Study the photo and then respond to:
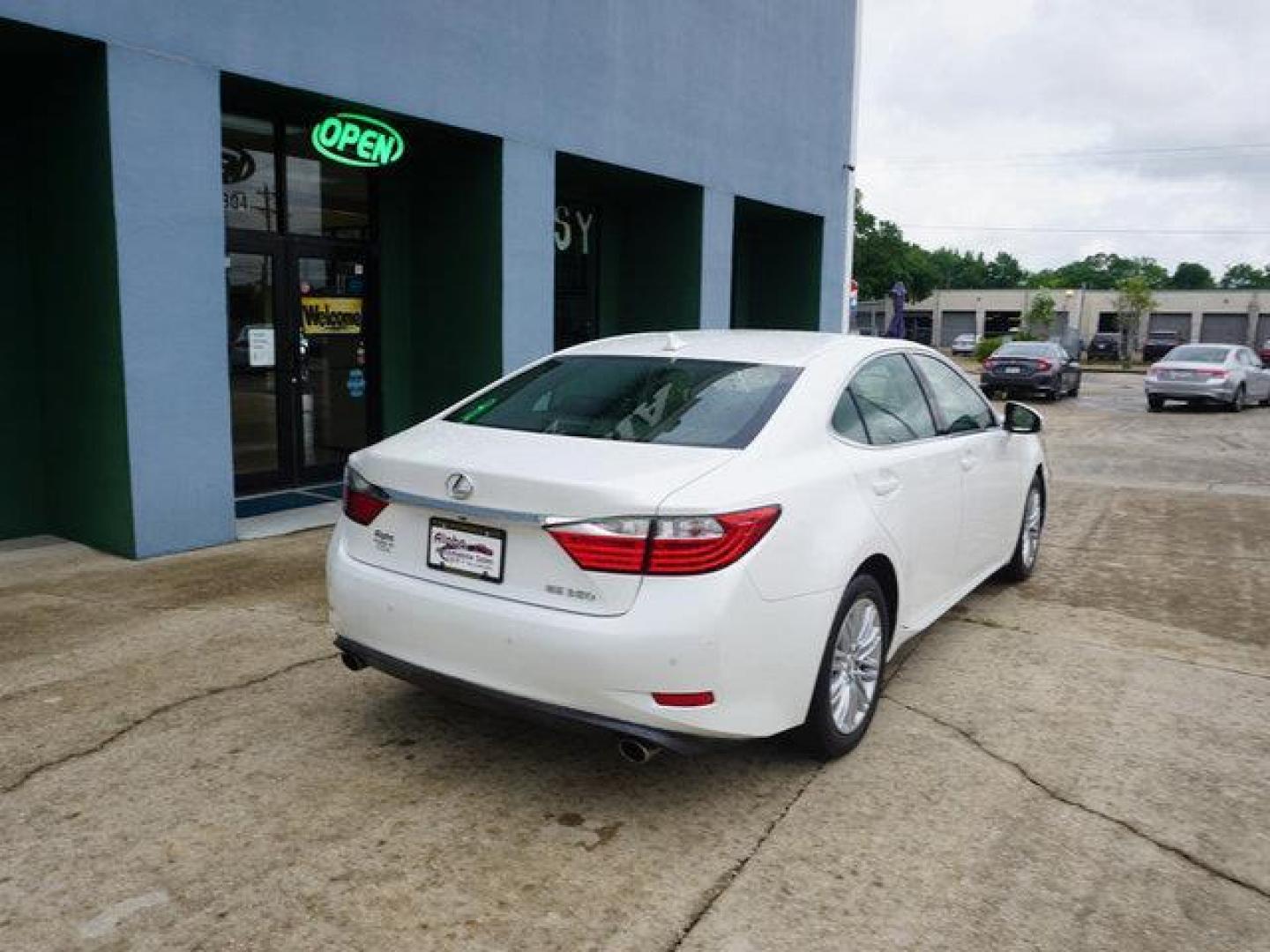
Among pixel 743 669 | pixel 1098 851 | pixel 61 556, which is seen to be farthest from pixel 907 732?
pixel 61 556

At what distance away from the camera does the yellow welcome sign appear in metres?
8.83

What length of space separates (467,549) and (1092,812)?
2290 millimetres

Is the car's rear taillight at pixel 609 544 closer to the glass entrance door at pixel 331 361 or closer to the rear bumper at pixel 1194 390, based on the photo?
the glass entrance door at pixel 331 361

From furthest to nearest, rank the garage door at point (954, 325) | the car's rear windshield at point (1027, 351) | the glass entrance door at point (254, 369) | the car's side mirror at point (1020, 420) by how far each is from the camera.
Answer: the garage door at point (954, 325) → the car's rear windshield at point (1027, 351) → the glass entrance door at point (254, 369) → the car's side mirror at point (1020, 420)

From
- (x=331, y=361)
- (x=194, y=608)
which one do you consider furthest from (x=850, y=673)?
(x=331, y=361)

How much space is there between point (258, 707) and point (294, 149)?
6021 millimetres

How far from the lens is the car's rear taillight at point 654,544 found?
293cm

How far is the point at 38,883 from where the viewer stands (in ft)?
9.17

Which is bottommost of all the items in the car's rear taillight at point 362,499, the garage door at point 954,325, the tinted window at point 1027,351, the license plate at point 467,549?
the license plate at point 467,549

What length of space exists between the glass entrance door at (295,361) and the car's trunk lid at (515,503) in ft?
17.3

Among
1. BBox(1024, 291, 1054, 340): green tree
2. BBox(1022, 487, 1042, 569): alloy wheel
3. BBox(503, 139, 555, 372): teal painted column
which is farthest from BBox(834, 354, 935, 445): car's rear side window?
BBox(1024, 291, 1054, 340): green tree

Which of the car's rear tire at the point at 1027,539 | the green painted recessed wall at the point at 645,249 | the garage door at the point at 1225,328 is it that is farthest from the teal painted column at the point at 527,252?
the garage door at the point at 1225,328

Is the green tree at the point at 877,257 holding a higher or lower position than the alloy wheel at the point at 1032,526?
higher

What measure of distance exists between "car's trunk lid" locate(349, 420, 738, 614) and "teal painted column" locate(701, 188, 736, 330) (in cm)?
868
